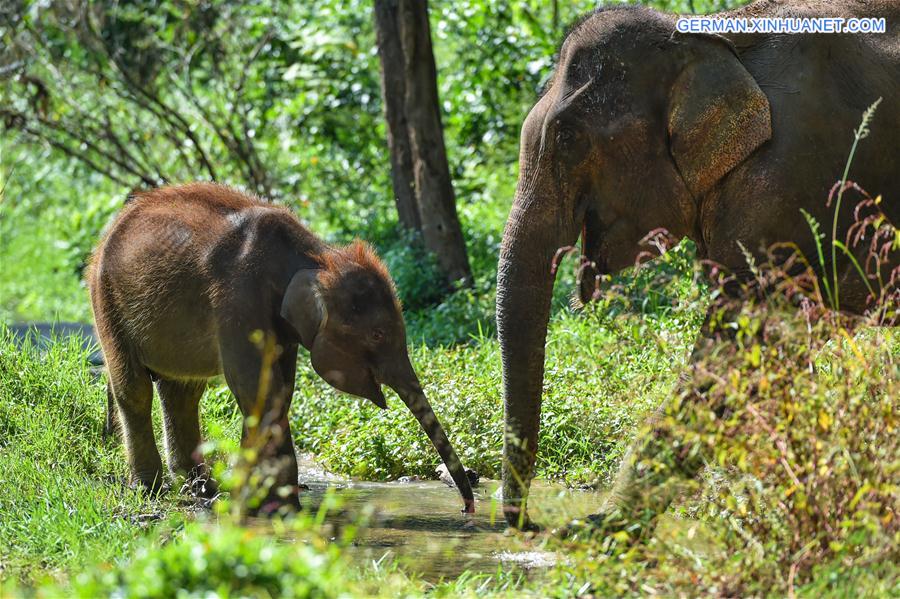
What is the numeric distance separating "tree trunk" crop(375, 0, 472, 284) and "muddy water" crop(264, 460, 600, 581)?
162 inches

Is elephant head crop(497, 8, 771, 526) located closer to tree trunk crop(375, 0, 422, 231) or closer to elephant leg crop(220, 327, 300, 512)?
elephant leg crop(220, 327, 300, 512)

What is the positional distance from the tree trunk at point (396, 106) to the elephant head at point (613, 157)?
6.02 m

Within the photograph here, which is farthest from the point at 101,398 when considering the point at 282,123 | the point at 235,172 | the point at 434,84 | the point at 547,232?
the point at 282,123

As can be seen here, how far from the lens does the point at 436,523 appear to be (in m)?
6.05

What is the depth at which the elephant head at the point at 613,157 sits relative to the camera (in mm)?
5352

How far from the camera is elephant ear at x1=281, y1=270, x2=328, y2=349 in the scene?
600cm

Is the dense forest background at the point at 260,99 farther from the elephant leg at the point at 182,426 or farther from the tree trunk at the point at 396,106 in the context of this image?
the elephant leg at the point at 182,426

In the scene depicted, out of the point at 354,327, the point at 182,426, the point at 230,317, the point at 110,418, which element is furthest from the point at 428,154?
the point at 354,327

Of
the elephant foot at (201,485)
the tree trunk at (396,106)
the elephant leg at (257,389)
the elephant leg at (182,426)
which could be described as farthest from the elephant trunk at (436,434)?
the tree trunk at (396,106)

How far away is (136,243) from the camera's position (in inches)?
262

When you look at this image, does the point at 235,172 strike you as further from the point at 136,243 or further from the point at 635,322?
the point at 635,322

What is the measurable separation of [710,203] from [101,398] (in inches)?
149

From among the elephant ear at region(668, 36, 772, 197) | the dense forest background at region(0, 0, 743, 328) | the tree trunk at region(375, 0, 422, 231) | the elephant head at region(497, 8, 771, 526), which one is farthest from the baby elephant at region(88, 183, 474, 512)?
the dense forest background at region(0, 0, 743, 328)

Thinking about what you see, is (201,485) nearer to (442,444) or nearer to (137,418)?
(137,418)
